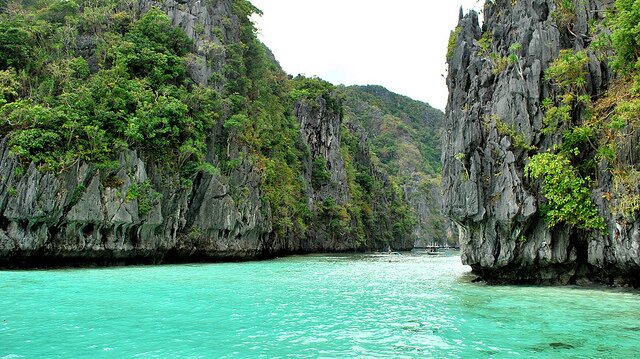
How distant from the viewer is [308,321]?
991 centimetres

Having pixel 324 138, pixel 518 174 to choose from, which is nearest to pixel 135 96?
pixel 518 174

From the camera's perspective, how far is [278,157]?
4366 cm

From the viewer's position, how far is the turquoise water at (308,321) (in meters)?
7.48

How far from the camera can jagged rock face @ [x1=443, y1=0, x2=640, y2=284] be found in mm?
16094

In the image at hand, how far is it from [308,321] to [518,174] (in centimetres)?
1077

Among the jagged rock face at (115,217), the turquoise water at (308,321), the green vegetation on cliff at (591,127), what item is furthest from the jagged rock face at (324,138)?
the turquoise water at (308,321)

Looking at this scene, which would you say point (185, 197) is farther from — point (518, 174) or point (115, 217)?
point (518, 174)

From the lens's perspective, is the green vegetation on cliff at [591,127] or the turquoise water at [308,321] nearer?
the turquoise water at [308,321]

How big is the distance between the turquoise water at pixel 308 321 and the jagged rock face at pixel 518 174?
149 cm

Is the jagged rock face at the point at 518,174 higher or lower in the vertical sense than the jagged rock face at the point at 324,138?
lower

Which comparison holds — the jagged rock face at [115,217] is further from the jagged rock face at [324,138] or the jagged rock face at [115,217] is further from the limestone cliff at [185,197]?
the jagged rock face at [324,138]

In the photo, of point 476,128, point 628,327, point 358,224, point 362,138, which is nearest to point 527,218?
point 476,128

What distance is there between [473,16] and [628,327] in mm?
17045

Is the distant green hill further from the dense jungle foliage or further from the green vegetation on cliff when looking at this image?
the green vegetation on cliff
